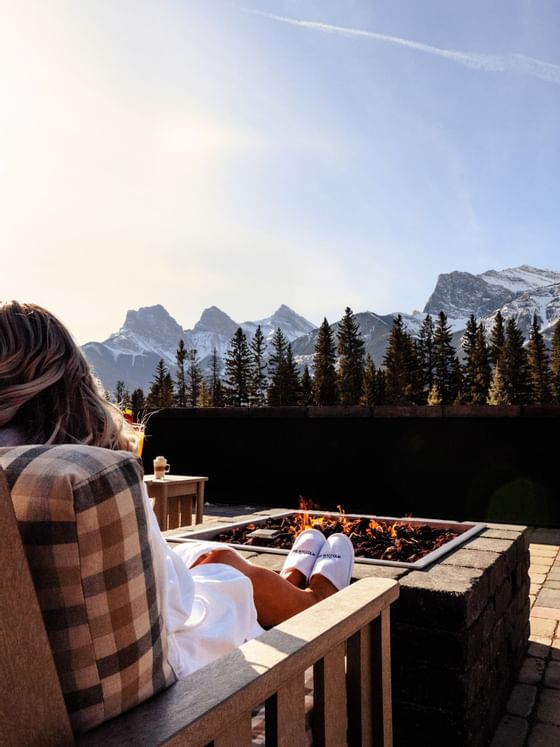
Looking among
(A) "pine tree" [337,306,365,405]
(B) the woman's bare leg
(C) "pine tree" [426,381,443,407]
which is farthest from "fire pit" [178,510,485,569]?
(C) "pine tree" [426,381,443,407]

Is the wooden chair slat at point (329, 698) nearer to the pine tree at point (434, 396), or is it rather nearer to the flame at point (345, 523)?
the flame at point (345, 523)

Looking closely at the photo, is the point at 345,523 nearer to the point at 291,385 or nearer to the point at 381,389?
the point at 291,385

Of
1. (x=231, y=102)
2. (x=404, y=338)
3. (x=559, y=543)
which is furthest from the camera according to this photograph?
(x=404, y=338)

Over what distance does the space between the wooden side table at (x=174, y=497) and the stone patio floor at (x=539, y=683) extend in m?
1.74

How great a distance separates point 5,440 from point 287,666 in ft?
1.77

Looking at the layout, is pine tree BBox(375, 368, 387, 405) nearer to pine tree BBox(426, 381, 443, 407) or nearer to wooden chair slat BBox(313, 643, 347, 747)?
pine tree BBox(426, 381, 443, 407)

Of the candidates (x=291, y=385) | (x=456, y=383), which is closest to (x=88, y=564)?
(x=291, y=385)

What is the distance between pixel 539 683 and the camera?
2.37 metres

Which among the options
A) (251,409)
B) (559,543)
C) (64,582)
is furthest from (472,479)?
(64,582)

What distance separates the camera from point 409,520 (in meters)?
3.03

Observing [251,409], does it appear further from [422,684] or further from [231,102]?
[422,684]

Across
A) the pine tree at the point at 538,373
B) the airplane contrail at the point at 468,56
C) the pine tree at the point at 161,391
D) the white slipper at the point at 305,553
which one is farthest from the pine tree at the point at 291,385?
the white slipper at the point at 305,553

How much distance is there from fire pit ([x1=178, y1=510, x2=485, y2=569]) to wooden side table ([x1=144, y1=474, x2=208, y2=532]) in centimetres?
167

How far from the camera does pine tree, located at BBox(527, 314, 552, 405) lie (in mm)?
50219
